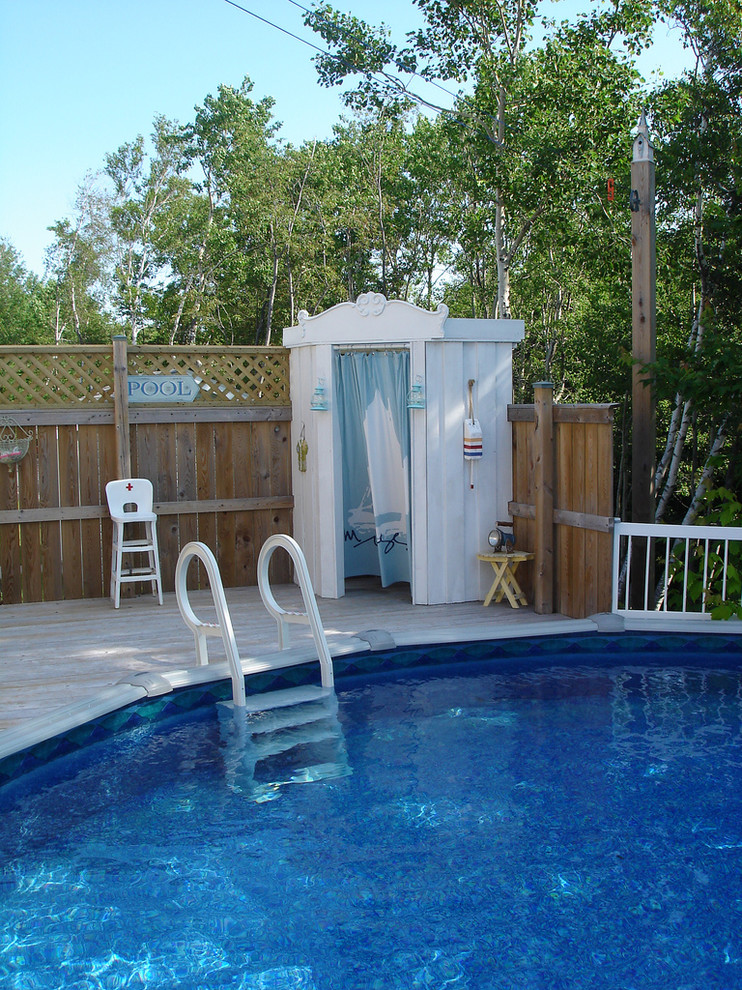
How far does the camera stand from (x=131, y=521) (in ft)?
21.9

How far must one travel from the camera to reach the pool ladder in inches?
182

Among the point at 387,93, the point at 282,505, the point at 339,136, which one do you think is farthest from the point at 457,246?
the point at 282,505

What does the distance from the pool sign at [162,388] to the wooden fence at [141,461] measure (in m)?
0.06

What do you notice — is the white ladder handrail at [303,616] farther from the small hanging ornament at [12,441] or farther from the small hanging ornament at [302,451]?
the small hanging ornament at [12,441]

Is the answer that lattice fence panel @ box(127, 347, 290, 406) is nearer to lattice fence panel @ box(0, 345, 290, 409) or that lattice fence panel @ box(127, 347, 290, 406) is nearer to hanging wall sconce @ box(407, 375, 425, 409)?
lattice fence panel @ box(0, 345, 290, 409)

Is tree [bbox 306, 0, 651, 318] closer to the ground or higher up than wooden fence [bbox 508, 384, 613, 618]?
higher up

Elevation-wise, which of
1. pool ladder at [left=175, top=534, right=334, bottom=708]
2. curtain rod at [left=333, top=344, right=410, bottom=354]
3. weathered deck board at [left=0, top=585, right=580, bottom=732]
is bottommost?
weathered deck board at [left=0, top=585, right=580, bottom=732]

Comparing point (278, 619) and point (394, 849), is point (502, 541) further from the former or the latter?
point (394, 849)

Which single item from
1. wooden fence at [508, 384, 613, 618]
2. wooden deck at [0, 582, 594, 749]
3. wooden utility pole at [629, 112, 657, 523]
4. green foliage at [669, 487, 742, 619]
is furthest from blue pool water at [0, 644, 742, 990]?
wooden utility pole at [629, 112, 657, 523]

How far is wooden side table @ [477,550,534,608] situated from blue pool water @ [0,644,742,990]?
1.31 m

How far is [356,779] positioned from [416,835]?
565mm

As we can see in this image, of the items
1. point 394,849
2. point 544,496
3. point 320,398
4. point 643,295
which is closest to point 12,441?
point 320,398

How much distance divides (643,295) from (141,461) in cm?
390

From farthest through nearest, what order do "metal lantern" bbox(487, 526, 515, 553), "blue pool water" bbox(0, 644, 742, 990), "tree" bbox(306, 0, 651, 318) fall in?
"tree" bbox(306, 0, 651, 318)
"metal lantern" bbox(487, 526, 515, 553)
"blue pool water" bbox(0, 644, 742, 990)
